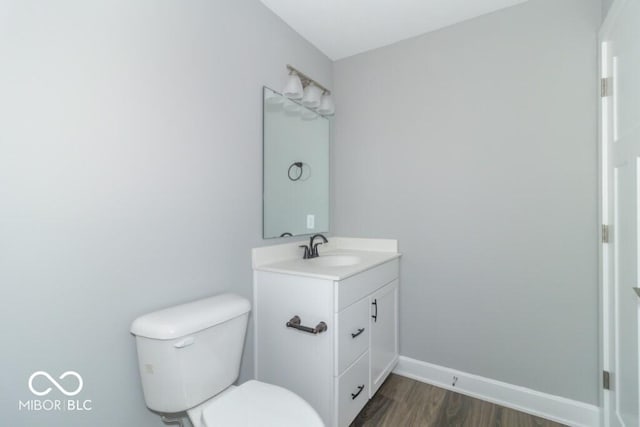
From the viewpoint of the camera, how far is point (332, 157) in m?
2.35

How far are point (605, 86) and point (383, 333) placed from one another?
69.1 inches

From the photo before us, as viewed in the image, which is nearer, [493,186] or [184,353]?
[184,353]

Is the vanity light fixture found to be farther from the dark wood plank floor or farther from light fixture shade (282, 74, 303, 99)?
the dark wood plank floor

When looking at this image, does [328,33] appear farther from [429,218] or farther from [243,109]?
[429,218]

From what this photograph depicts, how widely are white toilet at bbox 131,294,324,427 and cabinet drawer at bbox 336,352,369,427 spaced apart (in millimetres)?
402

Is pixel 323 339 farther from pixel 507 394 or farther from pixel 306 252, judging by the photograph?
pixel 507 394

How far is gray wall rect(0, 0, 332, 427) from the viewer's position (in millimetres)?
852

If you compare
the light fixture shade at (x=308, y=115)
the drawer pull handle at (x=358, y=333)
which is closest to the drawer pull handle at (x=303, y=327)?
the drawer pull handle at (x=358, y=333)

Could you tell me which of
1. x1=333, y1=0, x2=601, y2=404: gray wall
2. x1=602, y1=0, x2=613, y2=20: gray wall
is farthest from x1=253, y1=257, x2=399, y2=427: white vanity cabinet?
x1=602, y1=0, x2=613, y2=20: gray wall

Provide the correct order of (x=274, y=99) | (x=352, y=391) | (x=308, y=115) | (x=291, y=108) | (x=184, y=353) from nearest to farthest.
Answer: (x=184, y=353)
(x=352, y=391)
(x=274, y=99)
(x=291, y=108)
(x=308, y=115)

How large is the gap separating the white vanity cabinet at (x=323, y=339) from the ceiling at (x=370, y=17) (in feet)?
5.07

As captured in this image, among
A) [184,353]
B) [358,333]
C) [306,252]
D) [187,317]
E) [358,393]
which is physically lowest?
[358,393]

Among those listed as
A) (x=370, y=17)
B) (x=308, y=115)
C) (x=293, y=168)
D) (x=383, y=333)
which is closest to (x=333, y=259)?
(x=383, y=333)

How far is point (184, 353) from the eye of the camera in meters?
1.03
